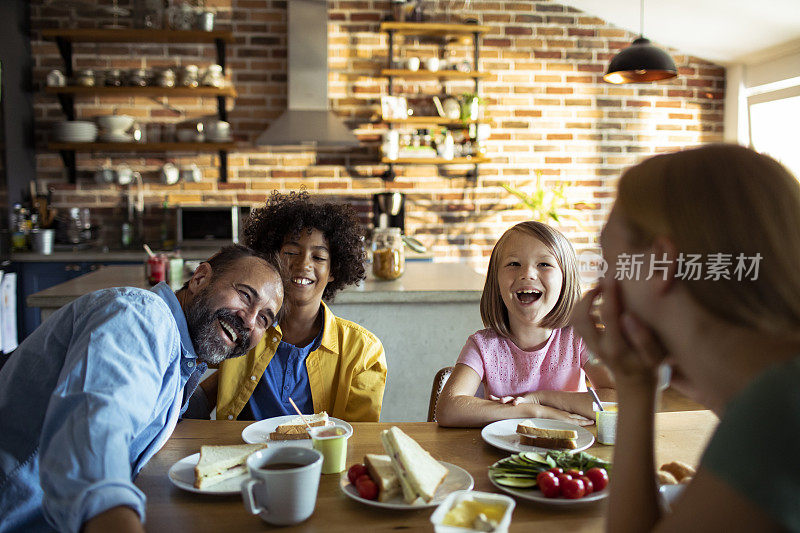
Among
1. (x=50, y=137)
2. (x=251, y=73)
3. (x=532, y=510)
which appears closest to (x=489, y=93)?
(x=251, y=73)

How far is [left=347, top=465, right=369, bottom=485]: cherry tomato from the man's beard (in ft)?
1.40

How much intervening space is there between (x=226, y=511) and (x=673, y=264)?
29.8 inches

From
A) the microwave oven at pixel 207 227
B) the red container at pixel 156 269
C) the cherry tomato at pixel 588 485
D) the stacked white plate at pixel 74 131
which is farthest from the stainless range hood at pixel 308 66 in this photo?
the cherry tomato at pixel 588 485

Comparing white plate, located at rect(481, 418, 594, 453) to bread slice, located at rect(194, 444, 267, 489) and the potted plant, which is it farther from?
the potted plant

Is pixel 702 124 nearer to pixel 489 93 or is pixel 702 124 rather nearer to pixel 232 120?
pixel 489 93

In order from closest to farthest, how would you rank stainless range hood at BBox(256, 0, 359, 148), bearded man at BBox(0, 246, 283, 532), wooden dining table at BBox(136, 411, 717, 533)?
bearded man at BBox(0, 246, 283, 532)
wooden dining table at BBox(136, 411, 717, 533)
stainless range hood at BBox(256, 0, 359, 148)

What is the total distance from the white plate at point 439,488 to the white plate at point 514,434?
15 centimetres

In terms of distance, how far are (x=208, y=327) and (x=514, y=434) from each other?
670 millimetres

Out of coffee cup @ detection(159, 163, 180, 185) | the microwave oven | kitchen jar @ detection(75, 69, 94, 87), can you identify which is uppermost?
kitchen jar @ detection(75, 69, 94, 87)

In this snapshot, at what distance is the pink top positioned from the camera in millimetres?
1778

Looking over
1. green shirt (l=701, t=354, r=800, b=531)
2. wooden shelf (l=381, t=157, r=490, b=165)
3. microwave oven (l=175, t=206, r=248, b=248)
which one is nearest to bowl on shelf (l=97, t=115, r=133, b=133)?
microwave oven (l=175, t=206, r=248, b=248)

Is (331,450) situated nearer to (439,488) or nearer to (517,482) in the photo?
(439,488)

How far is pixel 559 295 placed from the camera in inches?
71.5

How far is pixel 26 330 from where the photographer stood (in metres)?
4.64
